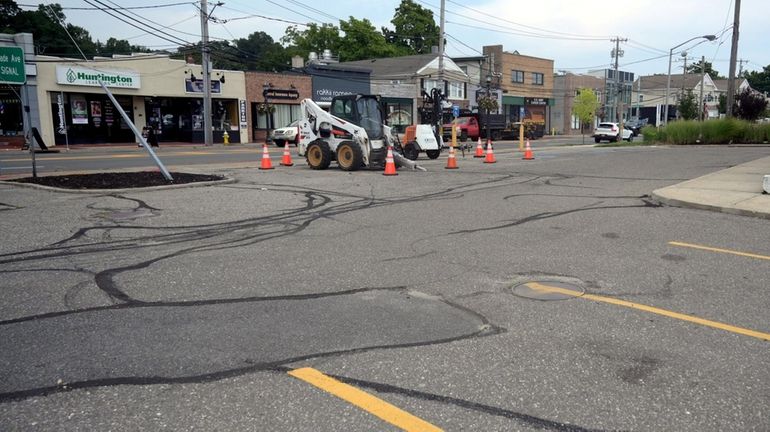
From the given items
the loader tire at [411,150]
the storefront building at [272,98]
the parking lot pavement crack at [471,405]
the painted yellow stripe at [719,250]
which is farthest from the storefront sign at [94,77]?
the parking lot pavement crack at [471,405]

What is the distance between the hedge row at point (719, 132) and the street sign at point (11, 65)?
31434mm

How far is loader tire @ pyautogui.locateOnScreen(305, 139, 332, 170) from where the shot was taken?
18.8m

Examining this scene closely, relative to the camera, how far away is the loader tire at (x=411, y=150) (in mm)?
23922

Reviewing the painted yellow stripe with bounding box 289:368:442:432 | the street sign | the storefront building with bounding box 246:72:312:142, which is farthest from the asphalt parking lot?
the storefront building with bounding box 246:72:312:142

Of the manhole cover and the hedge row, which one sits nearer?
the manhole cover

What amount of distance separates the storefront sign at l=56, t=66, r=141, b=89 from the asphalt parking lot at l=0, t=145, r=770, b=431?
29101 mm

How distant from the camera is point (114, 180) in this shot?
14117 millimetres

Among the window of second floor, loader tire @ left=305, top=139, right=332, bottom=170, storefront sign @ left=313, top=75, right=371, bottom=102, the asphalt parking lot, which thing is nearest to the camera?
the asphalt parking lot

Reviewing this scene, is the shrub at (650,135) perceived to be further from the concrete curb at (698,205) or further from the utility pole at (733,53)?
the concrete curb at (698,205)

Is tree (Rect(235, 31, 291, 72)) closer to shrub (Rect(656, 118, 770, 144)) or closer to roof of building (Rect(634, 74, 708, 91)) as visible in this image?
shrub (Rect(656, 118, 770, 144))

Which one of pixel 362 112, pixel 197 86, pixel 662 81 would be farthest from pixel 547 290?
pixel 662 81

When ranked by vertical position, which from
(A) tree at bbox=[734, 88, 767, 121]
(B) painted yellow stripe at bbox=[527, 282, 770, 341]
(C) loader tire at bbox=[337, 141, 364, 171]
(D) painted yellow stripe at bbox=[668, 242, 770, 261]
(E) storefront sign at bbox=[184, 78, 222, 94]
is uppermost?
(E) storefront sign at bbox=[184, 78, 222, 94]

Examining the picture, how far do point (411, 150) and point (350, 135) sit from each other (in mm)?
5903

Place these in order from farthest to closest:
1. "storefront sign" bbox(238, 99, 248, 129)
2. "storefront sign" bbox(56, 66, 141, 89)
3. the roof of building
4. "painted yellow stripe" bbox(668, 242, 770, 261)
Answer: the roof of building < "storefront sign" bbox(238, 99, 248, 129) < "storefront sign" bbox(56, 66, 141, 89) < "painted yellow stripe" bbox(668, 242, 770, 261)
